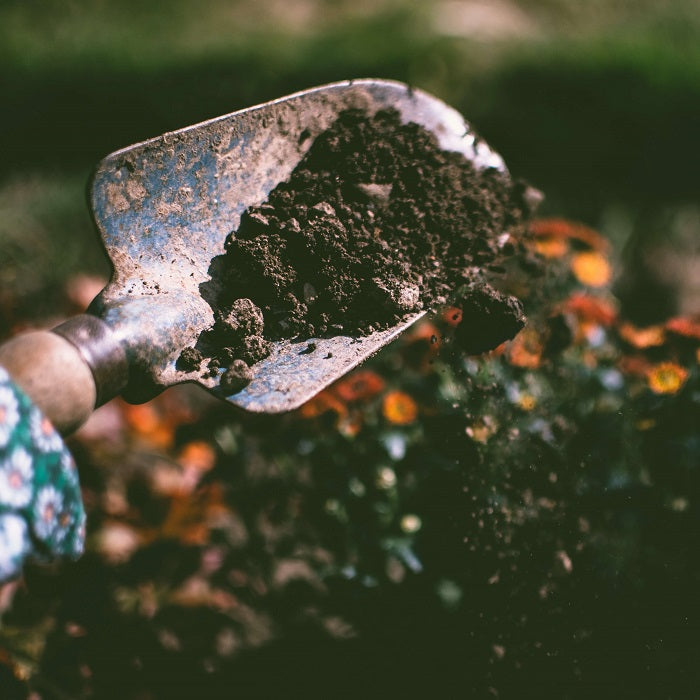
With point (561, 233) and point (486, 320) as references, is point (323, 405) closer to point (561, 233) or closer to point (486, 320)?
point (486, 320)

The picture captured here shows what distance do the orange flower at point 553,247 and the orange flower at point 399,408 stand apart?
1.40 ft

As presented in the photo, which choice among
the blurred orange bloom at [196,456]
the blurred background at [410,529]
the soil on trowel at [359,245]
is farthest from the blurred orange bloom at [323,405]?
the blurred orange bloom at [196,456]

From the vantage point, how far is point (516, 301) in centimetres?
105

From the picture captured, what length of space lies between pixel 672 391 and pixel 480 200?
0.49 metres

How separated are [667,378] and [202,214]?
90 centimetres

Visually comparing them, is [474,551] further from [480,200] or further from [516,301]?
[480,200]

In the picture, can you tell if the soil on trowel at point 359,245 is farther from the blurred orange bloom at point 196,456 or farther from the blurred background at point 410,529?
the blurred orange bloom at point 196,456

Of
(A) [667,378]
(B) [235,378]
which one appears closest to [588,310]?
(A) [667,378]

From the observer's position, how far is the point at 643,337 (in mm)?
1400

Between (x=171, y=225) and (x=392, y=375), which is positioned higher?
(x=171, y=225)

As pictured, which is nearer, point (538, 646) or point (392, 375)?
point (538, 646)

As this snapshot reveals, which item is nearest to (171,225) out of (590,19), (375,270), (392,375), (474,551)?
(375,270)

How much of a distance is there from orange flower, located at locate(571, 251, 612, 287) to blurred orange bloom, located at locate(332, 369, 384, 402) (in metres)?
0.54

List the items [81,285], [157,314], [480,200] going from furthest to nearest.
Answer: [81,285], [480,200], [157,314]
